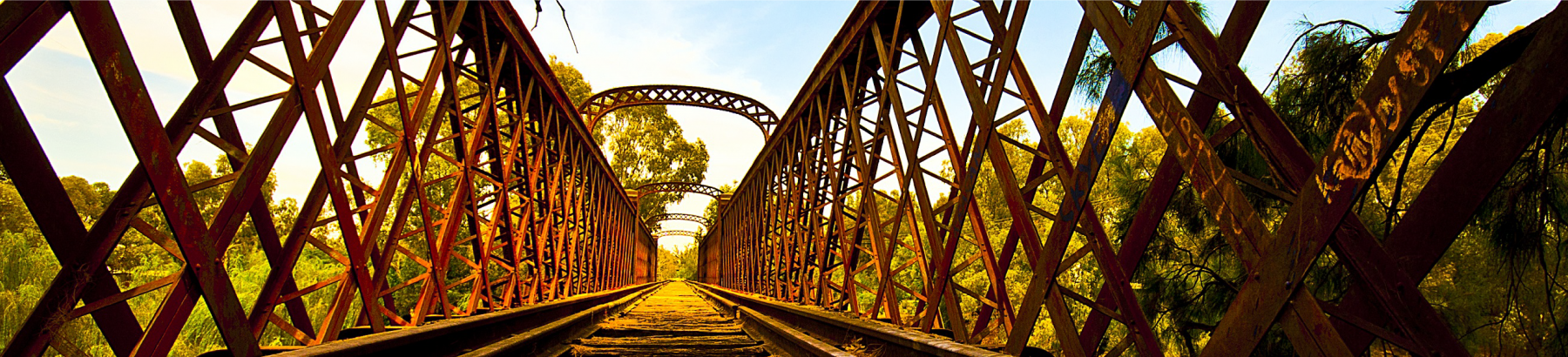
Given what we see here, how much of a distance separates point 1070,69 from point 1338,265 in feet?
4.78

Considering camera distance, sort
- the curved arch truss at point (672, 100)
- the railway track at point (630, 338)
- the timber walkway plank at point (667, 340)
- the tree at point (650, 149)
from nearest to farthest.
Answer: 1. the railway track at point (630, 338)
2. the timber walkway plank at point (667, 340)
3. the curved arch truss at point (672, 100)
4. the tree at point (650, 149)

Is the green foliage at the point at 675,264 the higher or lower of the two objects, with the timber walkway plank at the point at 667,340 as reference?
higher

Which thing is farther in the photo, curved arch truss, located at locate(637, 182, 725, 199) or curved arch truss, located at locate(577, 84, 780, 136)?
curved arch truss, located at locate(637, 182, 725, 199)

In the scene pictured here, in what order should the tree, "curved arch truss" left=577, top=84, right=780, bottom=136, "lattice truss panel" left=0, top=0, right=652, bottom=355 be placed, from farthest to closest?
the tree, "curved arch truss" left=577, top=84, right=780, bottom=136, "lattice truss panel" left=0, top=0, right=652, bottom=355

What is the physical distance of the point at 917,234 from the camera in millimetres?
5586

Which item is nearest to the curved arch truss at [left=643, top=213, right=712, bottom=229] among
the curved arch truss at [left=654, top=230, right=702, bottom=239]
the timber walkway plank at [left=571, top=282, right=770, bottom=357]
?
the curved arch truss at [left=654, top=230, right=702, bottom=239]

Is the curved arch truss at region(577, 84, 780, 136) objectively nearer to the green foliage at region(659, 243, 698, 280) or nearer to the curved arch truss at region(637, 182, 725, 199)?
the curved arch truss at region(637, 182, 725, 199)

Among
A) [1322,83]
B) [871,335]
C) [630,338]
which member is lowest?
[871,335]

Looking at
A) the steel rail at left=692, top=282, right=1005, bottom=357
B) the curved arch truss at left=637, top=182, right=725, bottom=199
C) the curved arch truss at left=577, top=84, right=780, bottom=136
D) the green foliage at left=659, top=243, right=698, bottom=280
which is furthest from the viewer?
the green foliage at left=659, top=243, right=698, bottom=280

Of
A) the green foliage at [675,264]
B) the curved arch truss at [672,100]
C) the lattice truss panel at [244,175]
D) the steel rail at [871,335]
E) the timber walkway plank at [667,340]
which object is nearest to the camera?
the lattice truss panel at [244,175]

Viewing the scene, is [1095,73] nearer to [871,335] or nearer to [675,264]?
[871,335]

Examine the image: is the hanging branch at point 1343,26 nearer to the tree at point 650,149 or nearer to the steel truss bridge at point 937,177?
the steel truss bridge at point 937,177

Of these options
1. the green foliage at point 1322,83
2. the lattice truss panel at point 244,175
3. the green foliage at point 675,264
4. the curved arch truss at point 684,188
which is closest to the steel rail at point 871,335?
the green foliage at point 1322,83

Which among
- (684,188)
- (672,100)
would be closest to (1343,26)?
(672,100)
